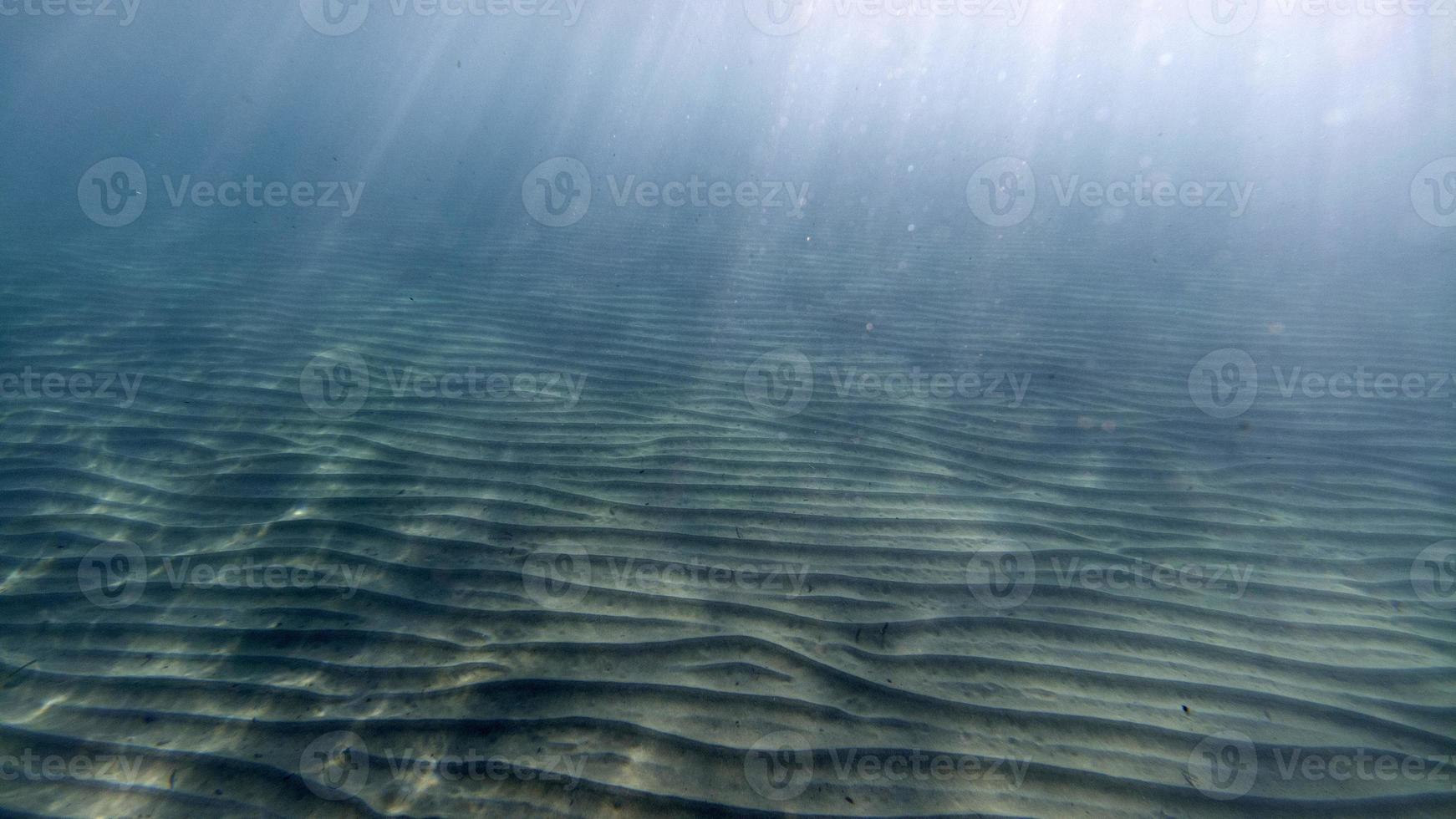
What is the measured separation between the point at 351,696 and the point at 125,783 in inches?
33.2

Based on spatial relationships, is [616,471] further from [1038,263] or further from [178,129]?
[178,129]

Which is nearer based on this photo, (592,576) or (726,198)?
(592,576)

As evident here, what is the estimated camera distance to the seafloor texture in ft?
8.57

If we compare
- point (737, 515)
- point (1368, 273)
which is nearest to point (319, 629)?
point (737, 515)

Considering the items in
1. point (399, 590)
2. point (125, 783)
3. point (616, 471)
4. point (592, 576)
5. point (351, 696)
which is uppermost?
point (616, 471)

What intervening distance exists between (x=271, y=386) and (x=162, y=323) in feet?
9.23

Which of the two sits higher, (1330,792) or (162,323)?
(1330,792)

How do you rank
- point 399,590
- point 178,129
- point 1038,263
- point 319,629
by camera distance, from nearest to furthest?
point 319,629, point 399,590, point 1038,263, point 178,129

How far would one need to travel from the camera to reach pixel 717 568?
12.2ft

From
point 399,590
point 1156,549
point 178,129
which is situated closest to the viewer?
point 399,590

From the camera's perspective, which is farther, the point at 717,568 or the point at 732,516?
the point at 732,516

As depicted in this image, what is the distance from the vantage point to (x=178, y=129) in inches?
1277

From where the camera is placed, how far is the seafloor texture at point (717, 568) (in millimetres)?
2613

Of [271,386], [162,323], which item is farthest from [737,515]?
[162,323]
